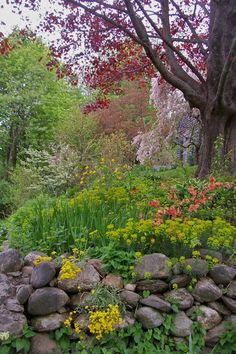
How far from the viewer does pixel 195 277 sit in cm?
331

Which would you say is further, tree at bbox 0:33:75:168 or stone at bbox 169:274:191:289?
tree at bbox 0:33:75:168

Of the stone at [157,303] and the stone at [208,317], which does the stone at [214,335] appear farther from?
the stone at [157,303]

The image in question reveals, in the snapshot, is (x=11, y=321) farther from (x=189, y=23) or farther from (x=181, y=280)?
(x=189, y=23)

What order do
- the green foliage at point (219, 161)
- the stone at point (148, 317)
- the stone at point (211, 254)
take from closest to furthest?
the stone at point (148, 317) < the stone at point (211, 254) < the green foliage at point (219, 161)

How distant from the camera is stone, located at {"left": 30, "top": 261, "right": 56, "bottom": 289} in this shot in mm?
3143

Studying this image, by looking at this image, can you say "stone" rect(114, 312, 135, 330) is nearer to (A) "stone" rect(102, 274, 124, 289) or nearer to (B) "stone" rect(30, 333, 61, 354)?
(A) "stone" rect(102, 274, 124, 289)

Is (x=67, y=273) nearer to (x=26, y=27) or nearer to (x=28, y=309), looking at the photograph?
(x=28, y=309)

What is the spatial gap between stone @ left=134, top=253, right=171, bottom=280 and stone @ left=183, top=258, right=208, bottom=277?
6.3 inches

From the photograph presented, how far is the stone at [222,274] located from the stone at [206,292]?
10 cm

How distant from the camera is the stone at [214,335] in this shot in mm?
3184

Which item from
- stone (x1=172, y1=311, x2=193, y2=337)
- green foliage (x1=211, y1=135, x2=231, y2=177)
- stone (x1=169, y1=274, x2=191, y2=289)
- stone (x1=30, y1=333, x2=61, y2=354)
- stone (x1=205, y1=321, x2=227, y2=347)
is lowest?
stone (x1=30, y1=333, x2=61, y2=354)

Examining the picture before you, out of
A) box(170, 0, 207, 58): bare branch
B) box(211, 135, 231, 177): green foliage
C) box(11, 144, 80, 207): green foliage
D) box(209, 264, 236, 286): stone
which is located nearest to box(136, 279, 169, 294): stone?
box(209, 264, 236, 286): stone

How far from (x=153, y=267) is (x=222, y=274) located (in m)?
0.59

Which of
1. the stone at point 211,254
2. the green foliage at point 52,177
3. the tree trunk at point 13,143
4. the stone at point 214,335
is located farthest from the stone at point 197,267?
the tree trunk at point 13,143
